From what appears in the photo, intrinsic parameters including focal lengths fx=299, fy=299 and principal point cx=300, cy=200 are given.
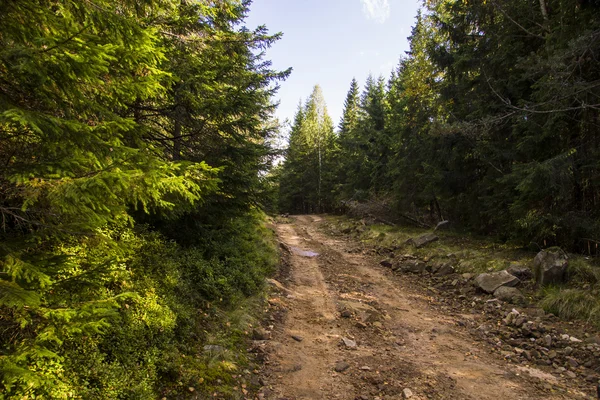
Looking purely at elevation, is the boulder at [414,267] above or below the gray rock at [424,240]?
below

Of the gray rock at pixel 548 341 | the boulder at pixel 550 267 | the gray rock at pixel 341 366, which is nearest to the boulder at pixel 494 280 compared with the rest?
the boulder at pixel 550 267

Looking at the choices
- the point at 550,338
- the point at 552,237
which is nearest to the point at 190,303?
the point at 550,338

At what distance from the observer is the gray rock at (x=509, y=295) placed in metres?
8.22

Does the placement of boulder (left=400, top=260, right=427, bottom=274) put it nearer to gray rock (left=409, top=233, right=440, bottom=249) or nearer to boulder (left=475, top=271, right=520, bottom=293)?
gray rock (left=409, top=233, right=440, bottom=249)

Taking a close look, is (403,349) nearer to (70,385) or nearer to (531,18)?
(70,385)

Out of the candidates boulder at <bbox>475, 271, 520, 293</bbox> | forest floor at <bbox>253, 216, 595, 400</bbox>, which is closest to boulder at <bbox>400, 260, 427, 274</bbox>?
forest floor at <bbox>253, 216, 595, 400</bbox>

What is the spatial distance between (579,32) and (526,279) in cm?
736

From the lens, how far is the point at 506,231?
12.9 meters

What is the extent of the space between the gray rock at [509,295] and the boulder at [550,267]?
87 cm

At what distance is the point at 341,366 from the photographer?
18.1ft

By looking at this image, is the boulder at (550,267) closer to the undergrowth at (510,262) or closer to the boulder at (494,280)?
the undergrowth at (510,262)

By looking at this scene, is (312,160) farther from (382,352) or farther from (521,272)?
(382,352)

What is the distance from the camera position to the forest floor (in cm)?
488

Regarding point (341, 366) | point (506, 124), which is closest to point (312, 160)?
point (506, 124)
